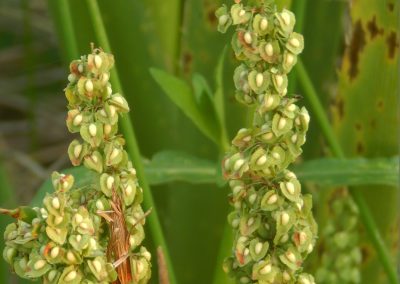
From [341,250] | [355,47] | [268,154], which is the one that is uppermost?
[268,154]

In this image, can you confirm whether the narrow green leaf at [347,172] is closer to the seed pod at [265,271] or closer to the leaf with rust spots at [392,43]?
the leaf with rust spots at [392,43]

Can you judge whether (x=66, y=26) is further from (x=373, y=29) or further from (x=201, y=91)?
(x=373, y=29)

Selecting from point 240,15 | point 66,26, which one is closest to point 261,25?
point 240,15

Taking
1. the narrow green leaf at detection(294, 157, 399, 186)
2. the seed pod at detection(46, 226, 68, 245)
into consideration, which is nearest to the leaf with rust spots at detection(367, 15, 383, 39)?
the narrow green leaf at detection(294, 157, 399, 186)

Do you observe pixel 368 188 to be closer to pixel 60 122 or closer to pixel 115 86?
pixel 115 86

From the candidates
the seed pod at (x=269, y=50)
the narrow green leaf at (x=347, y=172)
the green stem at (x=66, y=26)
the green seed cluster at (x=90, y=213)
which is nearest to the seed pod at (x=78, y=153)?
the green seed cluster at (x=90, y=213)

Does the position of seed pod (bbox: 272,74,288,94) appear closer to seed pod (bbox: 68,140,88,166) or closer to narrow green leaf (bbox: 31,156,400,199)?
seed pod (bbox: 68,140,88,166)
